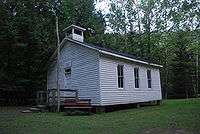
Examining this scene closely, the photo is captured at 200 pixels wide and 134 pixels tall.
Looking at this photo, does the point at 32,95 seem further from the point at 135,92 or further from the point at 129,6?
the point at 129,6

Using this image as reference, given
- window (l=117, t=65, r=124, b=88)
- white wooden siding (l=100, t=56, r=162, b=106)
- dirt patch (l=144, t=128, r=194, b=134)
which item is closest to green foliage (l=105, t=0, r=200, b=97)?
white wooden siding (l=100, t=56, r=162, b=106)

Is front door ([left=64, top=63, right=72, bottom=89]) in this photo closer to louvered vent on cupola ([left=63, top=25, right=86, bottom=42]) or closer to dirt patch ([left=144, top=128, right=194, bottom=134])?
louvered vent on cupola ([left=63, top=25, right=86, bottom=42])

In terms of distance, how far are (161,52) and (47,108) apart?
27.8m

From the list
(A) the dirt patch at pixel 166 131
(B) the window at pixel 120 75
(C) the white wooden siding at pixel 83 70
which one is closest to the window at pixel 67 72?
(C) the white wooden siding at pixel 83 70

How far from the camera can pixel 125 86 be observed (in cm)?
2202

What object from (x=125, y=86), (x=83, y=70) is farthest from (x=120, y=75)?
(x=83, y=70)

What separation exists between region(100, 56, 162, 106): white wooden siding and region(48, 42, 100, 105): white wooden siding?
499 millimetres

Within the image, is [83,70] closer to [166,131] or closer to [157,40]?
[166,131]

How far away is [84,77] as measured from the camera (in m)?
21.0

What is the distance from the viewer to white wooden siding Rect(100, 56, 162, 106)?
19.9m

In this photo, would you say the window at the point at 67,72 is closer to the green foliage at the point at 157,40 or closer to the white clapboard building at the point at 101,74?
the white clapboard building at the point at 101,74

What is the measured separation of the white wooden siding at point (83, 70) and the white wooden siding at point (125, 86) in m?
0.50

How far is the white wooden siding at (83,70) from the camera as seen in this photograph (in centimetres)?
1991

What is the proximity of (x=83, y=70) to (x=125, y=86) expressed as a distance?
10.6ft
